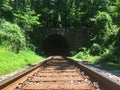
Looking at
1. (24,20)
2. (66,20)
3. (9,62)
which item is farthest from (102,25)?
(9,62)

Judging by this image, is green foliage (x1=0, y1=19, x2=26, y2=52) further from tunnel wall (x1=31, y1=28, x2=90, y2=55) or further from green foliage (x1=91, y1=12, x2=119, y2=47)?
tunnel wall (x1=31, y1=28, x2=90, y2=55)

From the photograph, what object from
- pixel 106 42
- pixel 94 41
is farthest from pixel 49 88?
pixel 94 41

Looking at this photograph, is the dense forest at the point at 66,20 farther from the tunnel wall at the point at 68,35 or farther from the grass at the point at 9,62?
the grass at the point at 9,62

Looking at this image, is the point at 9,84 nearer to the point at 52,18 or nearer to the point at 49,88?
the point at 49,88

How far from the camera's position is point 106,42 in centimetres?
2628

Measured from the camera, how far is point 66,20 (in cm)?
3681

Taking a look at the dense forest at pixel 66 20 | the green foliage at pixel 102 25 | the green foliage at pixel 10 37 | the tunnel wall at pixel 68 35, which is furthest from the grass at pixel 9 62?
the tunnel wall at pixel 68 35

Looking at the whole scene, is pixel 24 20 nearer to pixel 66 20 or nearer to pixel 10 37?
pixel 66 20

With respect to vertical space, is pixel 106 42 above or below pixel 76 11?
below

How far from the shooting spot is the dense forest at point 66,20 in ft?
73.6

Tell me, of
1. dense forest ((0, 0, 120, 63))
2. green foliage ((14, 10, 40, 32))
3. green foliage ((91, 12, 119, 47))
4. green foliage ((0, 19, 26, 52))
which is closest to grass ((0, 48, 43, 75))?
green foliage ((0, 19, 26, 52))

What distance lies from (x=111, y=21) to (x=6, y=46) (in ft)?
52.2

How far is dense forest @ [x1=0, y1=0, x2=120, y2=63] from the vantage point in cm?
2242

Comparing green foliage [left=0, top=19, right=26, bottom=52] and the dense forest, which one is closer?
green foliage [left=0, top=19, right=26, bottom=52]
